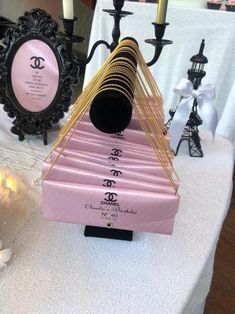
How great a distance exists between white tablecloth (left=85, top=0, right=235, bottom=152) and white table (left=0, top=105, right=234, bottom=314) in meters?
0.93

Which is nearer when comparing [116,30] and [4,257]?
[4,257]

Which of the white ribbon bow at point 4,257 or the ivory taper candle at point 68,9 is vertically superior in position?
the ivory taper candle at point 68,9

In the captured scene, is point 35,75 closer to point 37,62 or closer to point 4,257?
point 37,62

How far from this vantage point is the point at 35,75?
693 millimetres

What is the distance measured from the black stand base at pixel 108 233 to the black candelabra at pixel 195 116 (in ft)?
1.04

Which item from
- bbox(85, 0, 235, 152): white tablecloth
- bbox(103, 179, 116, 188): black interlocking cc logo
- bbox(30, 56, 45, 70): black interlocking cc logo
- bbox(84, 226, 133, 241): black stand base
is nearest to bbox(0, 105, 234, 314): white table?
bbox(84, 226, 133, 241): black stand base

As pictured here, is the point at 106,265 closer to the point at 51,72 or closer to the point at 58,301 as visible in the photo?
the point at 58,301

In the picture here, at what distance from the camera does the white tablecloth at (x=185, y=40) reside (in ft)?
4.39

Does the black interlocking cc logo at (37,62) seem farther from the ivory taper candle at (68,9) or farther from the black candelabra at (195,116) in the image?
the black candelabra at (195,116)

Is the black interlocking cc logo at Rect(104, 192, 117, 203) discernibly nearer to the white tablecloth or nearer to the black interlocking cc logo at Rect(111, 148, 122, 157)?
the black interlocking cc logo at Rect(111, 148, 122, 157)

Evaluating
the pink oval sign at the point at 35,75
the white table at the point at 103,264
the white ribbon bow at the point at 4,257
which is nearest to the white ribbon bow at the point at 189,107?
the white table at the point at 103,264

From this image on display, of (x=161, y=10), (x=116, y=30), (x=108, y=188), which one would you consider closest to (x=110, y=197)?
(x=108, y=188)

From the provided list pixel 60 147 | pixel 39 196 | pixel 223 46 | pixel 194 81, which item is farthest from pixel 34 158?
pixel 223 46

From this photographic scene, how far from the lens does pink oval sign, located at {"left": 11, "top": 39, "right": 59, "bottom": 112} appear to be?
68cm
